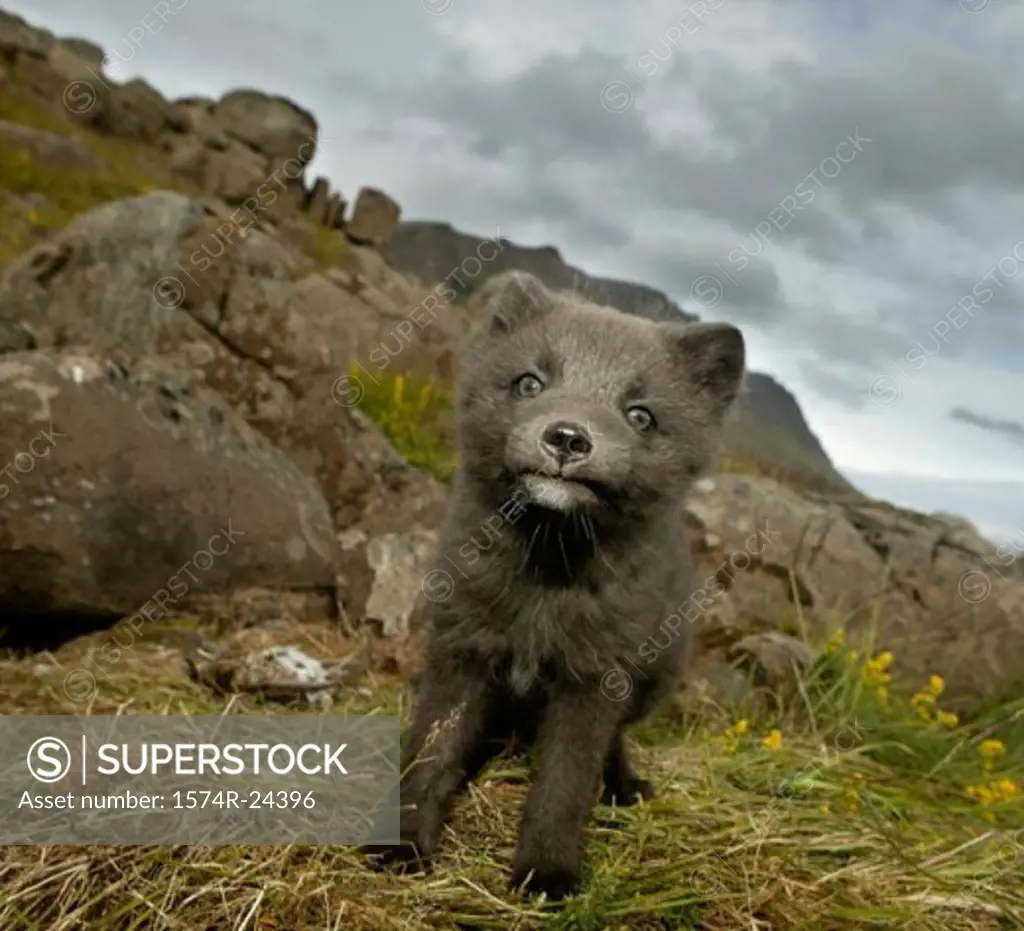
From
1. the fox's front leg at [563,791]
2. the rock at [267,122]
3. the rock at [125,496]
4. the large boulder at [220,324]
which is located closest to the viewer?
the fox's front leg at [563,791]

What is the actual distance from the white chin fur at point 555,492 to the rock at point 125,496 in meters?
3.01

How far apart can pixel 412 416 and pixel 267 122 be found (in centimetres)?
4968

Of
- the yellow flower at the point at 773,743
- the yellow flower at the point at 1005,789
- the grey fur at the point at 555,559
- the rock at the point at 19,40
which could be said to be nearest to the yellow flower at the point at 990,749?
the yellow flower at the point at 1005,789

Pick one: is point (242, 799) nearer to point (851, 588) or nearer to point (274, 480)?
point (274, 480)

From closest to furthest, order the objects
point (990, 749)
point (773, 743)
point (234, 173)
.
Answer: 1. point (773, 743)
2. point (990, 749)
3. point (234, 173)

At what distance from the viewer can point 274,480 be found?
5.71 m

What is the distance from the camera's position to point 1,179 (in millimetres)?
26031

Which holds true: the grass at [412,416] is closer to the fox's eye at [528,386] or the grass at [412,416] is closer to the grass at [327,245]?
the fox's eye at [528,386]

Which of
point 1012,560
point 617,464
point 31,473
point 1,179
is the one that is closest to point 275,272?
point 31,473

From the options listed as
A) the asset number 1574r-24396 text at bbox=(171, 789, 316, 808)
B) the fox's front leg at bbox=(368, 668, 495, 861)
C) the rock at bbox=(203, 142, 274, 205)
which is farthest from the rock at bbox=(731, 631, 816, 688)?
the rock at bbox=(203, 142, 274, 205)

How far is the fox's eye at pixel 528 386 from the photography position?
3.02 m

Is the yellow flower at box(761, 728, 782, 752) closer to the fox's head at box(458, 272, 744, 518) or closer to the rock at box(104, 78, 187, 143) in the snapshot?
the fox's head at box(458, 272, 744, 518)

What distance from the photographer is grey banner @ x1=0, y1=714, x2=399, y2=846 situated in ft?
9.84

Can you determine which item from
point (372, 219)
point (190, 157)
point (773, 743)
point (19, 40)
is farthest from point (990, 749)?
point (19, 40)
